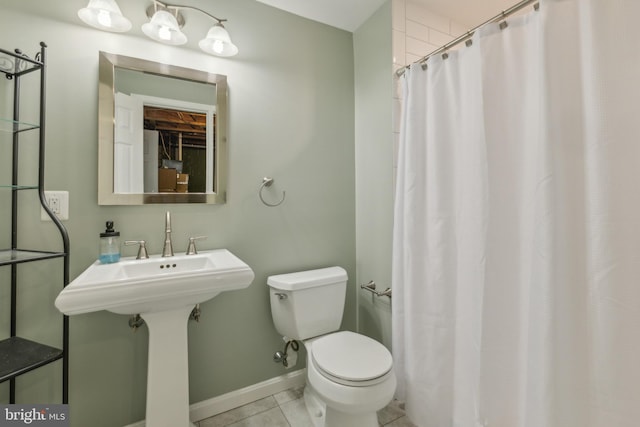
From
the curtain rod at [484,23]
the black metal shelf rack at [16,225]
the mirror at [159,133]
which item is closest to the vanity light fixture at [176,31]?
the mirror at [159,133]

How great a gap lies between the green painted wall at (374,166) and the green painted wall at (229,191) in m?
0.08

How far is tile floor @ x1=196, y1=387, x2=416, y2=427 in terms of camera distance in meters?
1.49

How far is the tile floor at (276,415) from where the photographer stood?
149cm

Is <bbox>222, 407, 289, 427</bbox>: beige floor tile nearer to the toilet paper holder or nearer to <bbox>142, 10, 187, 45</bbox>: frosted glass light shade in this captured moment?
the toilet paper holder

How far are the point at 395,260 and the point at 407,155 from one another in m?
0.56

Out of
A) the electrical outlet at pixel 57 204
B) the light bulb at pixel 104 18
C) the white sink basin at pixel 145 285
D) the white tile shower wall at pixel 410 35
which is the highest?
the white tile shower wall at pixel 410 35

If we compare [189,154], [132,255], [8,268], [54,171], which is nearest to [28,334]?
[8,268]

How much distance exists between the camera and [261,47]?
1.67 metres

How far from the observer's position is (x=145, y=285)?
0.99 metres

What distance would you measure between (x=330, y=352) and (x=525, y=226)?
3.23 feet

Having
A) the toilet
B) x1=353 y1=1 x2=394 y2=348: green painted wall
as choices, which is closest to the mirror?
the toilet

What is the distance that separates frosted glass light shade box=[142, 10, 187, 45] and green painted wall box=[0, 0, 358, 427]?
90mm

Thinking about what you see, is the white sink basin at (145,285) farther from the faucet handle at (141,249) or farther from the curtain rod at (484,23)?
the curtain rod at (484,23)

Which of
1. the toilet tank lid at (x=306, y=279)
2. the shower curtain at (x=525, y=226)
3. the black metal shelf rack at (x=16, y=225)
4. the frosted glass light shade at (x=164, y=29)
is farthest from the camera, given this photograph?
the toilet tank lid at (x=306, y=279)
